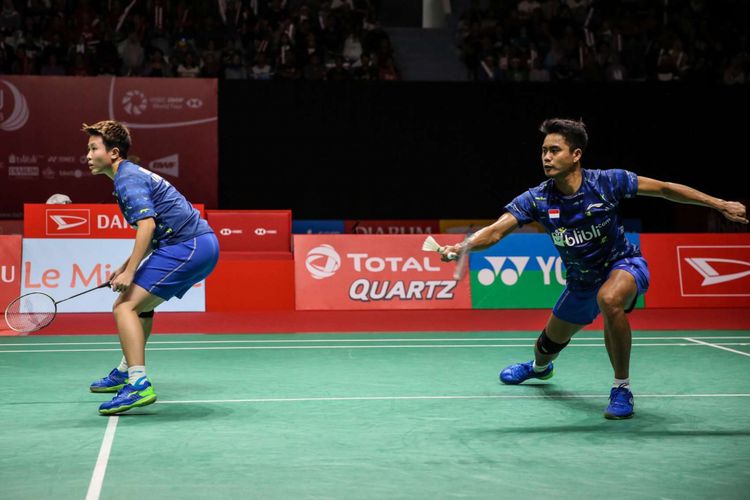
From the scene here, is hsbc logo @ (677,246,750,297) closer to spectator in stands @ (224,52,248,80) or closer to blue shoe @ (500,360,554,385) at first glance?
blue shoe @ (500,360,554,385)

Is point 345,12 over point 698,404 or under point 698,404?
over

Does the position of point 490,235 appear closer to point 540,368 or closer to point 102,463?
point 540,368

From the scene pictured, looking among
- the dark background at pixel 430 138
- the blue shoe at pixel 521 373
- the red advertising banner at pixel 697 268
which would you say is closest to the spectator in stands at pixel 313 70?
the dark background at pixel 430 138

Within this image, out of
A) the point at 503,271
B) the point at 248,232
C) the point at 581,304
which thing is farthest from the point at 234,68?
the point at 581,304

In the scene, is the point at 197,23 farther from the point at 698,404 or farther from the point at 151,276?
the point at 698,404

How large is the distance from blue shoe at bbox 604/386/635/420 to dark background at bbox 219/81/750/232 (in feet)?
29.7

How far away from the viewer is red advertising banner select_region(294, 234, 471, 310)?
9914 millimetres

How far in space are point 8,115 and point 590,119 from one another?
28.8ft

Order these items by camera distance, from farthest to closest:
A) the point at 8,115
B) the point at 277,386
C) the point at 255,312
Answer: the point at 8,115 < the point at 255,312 < the point at 277,386

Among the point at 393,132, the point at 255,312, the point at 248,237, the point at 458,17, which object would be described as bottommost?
the point at 255,312

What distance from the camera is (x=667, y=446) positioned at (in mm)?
4004

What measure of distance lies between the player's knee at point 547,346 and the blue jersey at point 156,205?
7.07 ft

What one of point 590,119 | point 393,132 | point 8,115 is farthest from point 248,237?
point 590,119

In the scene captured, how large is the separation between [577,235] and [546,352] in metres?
0.96
